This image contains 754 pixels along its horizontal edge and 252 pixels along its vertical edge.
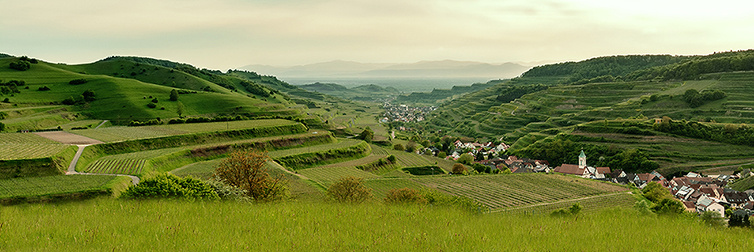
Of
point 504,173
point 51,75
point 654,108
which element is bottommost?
point 504,173

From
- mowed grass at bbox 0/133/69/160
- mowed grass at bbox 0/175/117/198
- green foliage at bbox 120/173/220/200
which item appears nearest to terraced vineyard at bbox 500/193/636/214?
green foliage at bbox 120/173/220/200

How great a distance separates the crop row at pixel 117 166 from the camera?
46062 mm

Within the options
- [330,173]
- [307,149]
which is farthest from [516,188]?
[307,149]

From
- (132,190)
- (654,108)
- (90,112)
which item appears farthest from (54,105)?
(654,108)

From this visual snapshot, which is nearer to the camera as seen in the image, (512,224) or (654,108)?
(512,224)

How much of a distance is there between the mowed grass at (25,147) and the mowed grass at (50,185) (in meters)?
4.95

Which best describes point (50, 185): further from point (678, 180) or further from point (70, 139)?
point (678, 180)

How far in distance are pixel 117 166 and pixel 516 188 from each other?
2266 inches

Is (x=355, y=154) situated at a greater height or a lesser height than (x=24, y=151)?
lesser

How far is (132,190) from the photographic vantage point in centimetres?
2145

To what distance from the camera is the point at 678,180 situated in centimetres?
8256

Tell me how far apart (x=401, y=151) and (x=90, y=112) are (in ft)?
258

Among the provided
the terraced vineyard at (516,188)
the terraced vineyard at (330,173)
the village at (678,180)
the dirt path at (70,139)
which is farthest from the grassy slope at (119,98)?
the terraced vineyard at (516,188)

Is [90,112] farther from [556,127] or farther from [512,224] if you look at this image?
[556,127]
